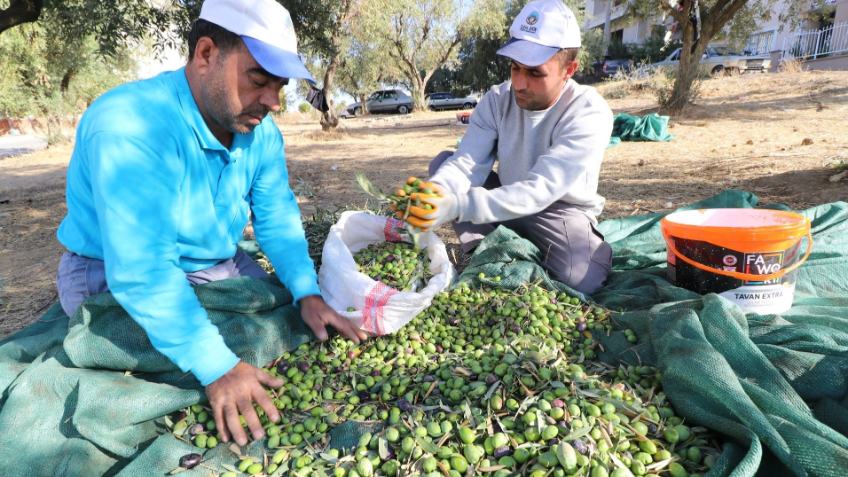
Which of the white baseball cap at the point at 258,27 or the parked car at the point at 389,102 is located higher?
the white baseball cap at the point at 258,27

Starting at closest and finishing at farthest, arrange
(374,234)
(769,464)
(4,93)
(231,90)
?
(769,464), (231,90), (374,234), (4,93)

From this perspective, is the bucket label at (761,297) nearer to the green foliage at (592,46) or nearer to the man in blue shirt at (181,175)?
the man in blue shirt at (181,175)

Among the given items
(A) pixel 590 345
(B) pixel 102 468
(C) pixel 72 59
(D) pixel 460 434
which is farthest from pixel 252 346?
(C) pixel 72 59

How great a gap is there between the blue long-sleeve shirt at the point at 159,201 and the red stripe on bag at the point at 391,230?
3.14 feet

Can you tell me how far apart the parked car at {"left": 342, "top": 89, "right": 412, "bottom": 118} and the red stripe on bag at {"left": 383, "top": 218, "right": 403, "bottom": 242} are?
26631 millimetres

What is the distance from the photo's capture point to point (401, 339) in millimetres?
2373

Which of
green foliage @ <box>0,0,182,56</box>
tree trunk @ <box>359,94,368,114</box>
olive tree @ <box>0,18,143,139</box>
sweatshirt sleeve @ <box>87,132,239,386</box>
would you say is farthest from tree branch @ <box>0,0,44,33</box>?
tree trunk @ <box>359,94,368,114</box>

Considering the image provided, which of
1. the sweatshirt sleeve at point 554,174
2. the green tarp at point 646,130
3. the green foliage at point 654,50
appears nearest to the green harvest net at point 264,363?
the sweatshirt sleeve at point 554,174

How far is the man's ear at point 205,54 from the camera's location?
5.83 ft

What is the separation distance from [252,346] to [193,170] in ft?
2.45

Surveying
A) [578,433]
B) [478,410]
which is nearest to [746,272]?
[578,433]

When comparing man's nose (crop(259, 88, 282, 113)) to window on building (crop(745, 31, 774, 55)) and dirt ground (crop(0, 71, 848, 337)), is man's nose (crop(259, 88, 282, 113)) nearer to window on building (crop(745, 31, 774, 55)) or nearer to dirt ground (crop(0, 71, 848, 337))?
dirt ground (crop(0, 71, 848, 337))

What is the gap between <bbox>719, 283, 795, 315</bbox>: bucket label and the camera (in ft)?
7.94

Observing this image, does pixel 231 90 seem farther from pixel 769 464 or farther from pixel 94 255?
pixel 769 464
